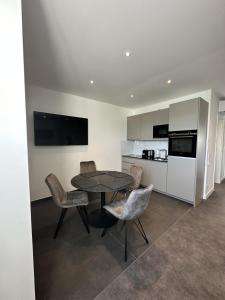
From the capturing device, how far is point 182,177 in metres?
3.01

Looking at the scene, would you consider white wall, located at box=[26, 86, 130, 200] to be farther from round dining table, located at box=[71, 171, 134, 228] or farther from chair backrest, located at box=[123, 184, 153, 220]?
chair backrest, located at box=[123, 184, 153, 220]

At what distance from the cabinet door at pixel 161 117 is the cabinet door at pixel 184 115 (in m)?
0.30

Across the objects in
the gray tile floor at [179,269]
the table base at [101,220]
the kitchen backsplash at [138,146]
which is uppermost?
the kitchen backsplash at [138,146]

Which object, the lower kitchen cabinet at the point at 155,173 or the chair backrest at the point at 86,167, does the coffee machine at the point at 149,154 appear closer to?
the lower kitchen cabinet at the point at 155,173

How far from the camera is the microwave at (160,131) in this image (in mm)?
3545

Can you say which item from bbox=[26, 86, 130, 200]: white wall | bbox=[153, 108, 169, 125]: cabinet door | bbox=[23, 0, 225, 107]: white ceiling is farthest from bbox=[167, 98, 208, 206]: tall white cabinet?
bbox=[26, 86, 130, 200]: white wall

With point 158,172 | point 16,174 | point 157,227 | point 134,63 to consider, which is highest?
point 134,63

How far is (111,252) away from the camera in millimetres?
1681

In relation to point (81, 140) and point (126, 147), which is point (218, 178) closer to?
point (126, 147)

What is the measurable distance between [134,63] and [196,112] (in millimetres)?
1630

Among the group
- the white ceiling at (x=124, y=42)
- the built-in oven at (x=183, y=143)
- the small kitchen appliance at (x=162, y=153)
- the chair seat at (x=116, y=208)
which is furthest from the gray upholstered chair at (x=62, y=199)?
the small kitchen appliance at (x=162, y=153)

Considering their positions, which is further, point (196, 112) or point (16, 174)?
point (196, 112)

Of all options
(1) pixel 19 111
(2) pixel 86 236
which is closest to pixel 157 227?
(2) pixel 86 236

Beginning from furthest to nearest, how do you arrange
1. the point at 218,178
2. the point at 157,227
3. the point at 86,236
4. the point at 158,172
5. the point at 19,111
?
the point at 218,178
the point at 158,172
the point at 157,227
the point at 86,236
the point at 19,111
